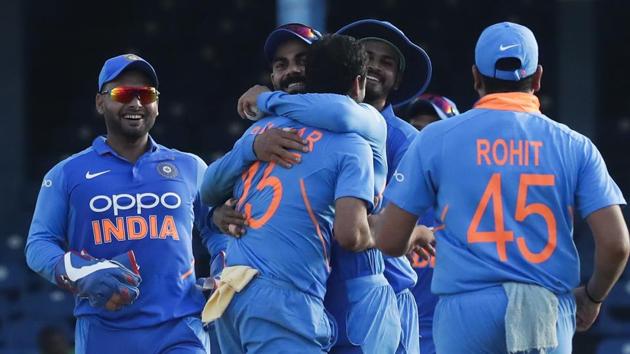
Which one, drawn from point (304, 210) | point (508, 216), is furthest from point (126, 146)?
point (508, 216)

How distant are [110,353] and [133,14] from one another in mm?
11588

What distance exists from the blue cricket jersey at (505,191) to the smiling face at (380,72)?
Answer: 48.5 inches

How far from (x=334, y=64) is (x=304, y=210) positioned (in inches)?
22.2

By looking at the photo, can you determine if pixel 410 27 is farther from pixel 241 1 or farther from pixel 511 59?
pixel 511 59

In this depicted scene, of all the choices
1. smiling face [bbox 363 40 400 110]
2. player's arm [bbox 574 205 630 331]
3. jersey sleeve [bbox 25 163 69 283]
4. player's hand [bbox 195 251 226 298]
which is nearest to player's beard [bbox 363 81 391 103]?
smiling face [bbox 363 40 400 110]

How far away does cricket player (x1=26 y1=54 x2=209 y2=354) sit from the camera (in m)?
6.51

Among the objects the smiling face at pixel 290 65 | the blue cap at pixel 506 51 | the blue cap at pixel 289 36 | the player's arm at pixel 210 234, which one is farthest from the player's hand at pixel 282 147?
the player's arm at pixel 210 234

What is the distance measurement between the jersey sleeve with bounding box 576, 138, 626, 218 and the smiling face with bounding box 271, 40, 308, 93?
131 cm

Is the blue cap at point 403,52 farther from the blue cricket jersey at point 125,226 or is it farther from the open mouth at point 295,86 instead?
the blue cricket jersey at point 125,226

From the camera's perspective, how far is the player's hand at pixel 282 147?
5.64 metres

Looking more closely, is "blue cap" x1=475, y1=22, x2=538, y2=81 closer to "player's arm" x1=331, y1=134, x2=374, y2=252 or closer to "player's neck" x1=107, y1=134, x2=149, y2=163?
"player's arm" x1=331, y1=134, x2=374, y2=252

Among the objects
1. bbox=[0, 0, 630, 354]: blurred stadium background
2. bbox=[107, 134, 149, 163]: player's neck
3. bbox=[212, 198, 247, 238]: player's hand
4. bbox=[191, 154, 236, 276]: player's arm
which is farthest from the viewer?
bbox=[0, 0, 630, 354]: blurred stadium background

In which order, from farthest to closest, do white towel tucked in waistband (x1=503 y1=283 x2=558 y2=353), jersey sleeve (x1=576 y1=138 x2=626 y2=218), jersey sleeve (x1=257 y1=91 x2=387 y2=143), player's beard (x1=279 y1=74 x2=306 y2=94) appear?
player's beard (x1=279 y1=74 x2=306 y2=94), jersey sleeve (x1=257 y1=91 x2=387 y2=143), jersey sleeve (x1=576 y1=138 x2=626 y2=218), white towel tucked in waistband (x1=503 y1=283 x2=558 y2=353)

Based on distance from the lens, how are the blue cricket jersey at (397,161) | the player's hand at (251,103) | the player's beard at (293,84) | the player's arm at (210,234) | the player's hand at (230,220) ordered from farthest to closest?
the player's arm at (210,234) < the blue cricket jersey at (397,161) < the player's hand at (251,103) < the player's beard at (293,84) < the player's hand at (230,220)
